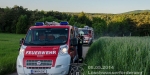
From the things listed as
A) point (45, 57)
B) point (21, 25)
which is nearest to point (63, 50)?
point (45, 57)

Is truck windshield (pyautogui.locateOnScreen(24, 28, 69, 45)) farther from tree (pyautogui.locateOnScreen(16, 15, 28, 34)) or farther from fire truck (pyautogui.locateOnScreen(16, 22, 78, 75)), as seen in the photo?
tree (pyautogui.locateOnScreen(16, 15, 28, 34))

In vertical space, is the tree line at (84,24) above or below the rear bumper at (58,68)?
below

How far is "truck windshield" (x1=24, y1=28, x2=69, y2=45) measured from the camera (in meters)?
8.44

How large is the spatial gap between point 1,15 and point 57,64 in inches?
3360

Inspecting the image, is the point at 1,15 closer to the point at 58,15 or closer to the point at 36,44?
the point at 58,15

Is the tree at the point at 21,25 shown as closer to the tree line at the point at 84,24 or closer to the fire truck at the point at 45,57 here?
the tree line at the point at 84,24

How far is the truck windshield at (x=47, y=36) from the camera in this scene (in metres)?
8.44

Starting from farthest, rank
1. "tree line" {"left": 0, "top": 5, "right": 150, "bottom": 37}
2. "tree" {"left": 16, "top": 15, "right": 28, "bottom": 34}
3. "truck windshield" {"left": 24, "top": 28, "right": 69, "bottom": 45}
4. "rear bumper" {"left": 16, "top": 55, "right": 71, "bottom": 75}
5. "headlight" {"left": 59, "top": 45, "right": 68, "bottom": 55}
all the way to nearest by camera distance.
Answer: "tree" {"left": 16, "top": 15, "right": 28, "bottom": 34} < "tree line" {"left": 0, "top": 5, "right": 150, "bottom": 37} < "truck windshield" {"left": 24, "top": 28, "right": 69, "bottom": 45} < "headlight" {"left": 59, "top": 45, "right": 68, "bottom": 55} < "rear bumper" {"left": 16, "top": 55, "right": 71, "bottom": 75}

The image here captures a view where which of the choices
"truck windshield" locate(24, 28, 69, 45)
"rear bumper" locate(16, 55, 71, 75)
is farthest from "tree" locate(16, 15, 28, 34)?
"rear bumper" locate(16, 55, 71, 75)

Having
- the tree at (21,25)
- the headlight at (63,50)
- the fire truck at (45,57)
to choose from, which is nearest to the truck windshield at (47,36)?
the fire truck at (45,57)

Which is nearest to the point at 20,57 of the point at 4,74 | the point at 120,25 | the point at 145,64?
the point at 4,74

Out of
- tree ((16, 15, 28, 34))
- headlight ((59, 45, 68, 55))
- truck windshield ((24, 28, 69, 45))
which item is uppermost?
truck windshield ((24, 28, 69, 45))

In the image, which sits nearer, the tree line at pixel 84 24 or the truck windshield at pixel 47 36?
the truck windshield at pixel 47 36

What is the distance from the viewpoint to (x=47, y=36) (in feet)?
29.0
